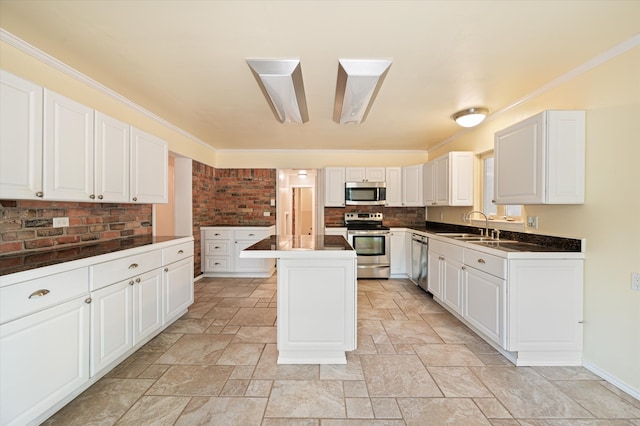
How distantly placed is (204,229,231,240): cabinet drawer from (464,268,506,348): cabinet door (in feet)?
12.3

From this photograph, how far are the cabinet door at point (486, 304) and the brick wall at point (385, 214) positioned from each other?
272 centimetres

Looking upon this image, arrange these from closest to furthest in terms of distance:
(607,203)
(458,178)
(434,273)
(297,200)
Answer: (607,203) < (434,273) < (458,178) < (297,200)

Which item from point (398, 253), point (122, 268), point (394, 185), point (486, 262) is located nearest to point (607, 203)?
point (486, 262)

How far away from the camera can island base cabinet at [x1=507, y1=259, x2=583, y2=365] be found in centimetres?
220

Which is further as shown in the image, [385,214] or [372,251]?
[385,214]

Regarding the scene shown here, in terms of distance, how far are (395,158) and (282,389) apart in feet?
15.2

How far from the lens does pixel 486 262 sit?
8.14ft

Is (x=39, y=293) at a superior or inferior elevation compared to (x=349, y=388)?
superior

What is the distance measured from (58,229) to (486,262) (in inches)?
146

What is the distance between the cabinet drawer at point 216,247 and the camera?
4809 millimetres

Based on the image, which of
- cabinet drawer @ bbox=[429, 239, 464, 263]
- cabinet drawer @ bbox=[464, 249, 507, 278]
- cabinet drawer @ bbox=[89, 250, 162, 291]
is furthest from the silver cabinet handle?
cabinet drawer @ bbox=[429, 239, 464, 263]

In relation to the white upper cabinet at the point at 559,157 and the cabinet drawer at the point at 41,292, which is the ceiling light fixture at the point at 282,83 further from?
the white upper cabinet at the point at 559,157

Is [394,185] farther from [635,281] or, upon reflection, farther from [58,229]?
[58,229]

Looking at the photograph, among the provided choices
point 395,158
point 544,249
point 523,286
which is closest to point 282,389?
point 523,286
